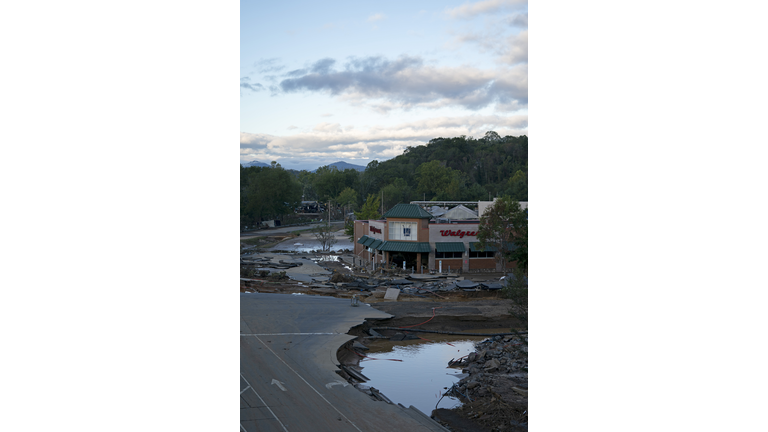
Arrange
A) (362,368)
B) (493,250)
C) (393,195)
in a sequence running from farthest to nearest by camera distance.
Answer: (393,195) → (493,250) → (362,368)

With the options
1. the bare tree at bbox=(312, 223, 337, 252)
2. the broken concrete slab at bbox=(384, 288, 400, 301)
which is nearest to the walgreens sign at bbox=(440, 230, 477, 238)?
the broken concrete slab at bbox=(384, 288, 400, 301)

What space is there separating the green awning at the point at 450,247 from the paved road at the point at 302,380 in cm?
1188

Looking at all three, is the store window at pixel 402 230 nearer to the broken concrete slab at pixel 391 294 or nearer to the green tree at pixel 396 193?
the broken concrete slab at pixel 391 294

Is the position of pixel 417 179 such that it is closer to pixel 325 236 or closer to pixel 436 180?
pixel 436 180

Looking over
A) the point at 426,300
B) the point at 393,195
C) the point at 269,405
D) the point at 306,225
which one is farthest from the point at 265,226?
the point at 269,405

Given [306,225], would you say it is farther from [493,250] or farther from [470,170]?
[493,250]

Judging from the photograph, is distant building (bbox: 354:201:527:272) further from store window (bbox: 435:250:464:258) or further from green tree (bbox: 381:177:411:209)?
green tree (bbox: 381:177:411:209)

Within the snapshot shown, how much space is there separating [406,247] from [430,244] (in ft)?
5.23

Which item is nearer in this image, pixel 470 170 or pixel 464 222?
pixel 464 222

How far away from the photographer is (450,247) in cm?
3228

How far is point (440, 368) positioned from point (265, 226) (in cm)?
5671

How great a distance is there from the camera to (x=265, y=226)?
6981 cm
